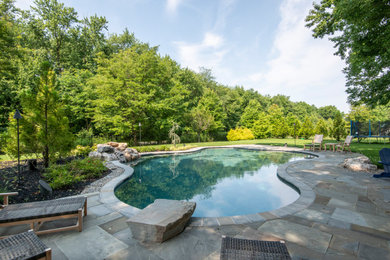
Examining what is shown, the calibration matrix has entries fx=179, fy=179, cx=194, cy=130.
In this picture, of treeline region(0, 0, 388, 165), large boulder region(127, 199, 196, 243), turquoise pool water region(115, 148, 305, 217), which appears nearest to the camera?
large boulder region(127, 199, 196, 243)

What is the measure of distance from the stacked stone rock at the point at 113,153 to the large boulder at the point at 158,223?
731 centimetres

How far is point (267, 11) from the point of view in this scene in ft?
35.3

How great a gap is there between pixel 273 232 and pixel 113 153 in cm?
909

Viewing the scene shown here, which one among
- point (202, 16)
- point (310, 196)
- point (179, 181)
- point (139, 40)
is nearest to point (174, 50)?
point (139, 40)

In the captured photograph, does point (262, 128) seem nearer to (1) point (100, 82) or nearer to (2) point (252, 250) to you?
(1) point (100, 82)

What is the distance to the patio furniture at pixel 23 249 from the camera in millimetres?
1521

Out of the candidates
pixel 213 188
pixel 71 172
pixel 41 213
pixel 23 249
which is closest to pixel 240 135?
pixel 213 188

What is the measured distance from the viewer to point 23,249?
1.61 meters

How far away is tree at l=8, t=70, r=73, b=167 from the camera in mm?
5598

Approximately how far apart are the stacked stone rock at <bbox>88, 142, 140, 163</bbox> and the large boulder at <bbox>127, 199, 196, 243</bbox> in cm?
731

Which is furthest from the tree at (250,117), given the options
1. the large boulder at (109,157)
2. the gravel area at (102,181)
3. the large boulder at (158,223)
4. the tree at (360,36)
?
the large boulder at (158,223)

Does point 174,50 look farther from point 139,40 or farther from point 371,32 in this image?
point 371,32

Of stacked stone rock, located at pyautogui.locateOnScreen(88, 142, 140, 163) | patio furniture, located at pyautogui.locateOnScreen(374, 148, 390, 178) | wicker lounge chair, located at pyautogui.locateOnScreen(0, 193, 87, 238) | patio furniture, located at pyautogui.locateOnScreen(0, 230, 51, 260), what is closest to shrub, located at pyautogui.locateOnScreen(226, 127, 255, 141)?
stacked stone rock, located at pyautogui.locateOnScreen(88, 142, 140, 163)

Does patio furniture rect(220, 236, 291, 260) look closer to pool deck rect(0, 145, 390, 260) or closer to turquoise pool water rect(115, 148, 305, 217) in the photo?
pool deck rect(0, 145, 390, 260)
